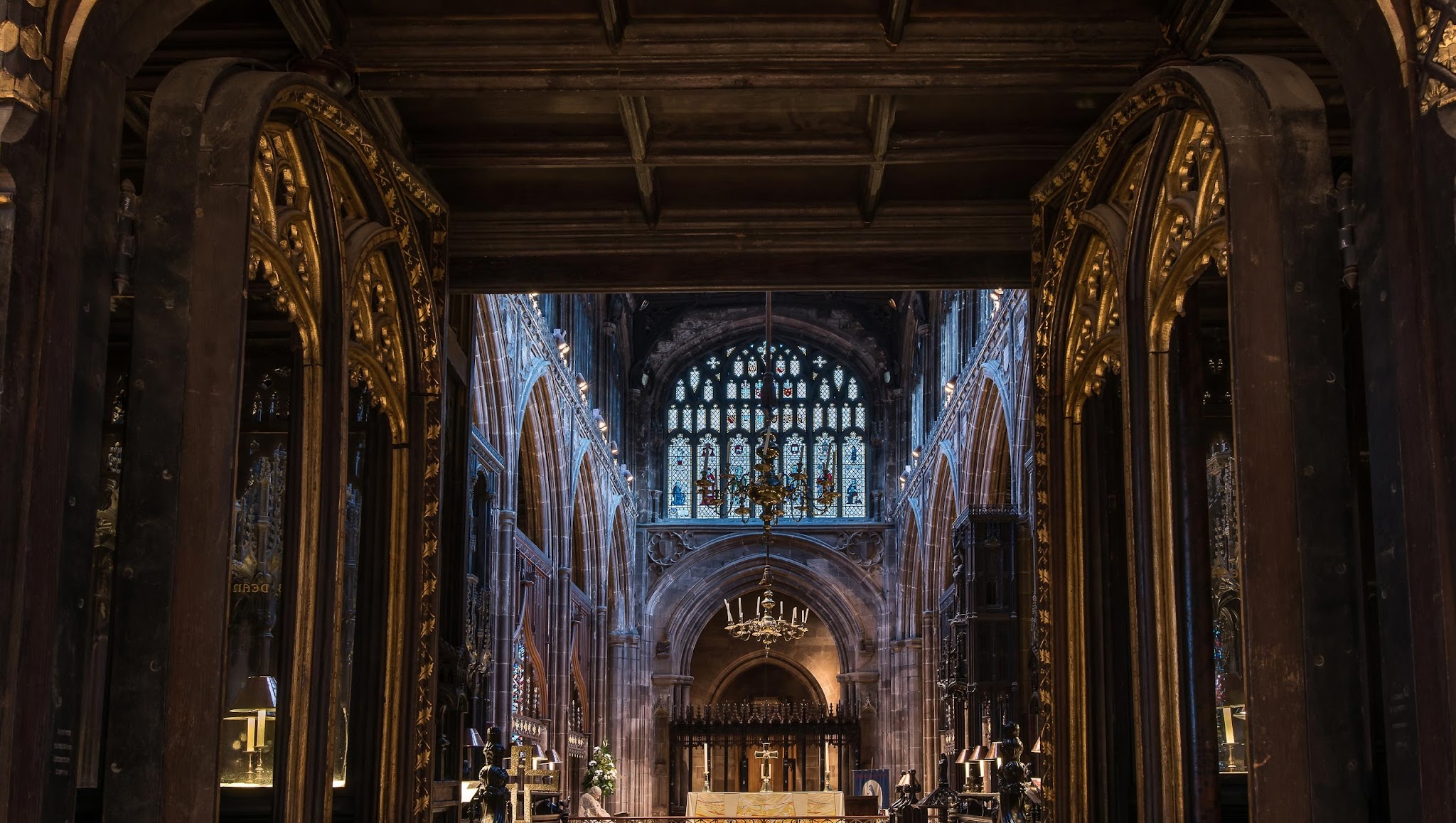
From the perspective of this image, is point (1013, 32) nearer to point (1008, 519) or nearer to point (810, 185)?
point (810, 185)

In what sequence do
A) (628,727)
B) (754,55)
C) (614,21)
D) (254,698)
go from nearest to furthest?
(614,21) → (754,55) → (254,698) → (628,727)

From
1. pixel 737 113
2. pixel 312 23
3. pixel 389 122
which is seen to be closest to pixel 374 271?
pixel 389 122

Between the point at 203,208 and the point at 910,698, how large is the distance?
89.3ft

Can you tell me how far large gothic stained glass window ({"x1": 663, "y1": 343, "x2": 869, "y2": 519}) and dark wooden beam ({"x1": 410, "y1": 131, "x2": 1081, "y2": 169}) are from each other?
26.8 m

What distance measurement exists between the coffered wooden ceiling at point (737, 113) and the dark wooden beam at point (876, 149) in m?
0.02

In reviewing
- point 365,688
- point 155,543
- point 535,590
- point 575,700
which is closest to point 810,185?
point 365,688

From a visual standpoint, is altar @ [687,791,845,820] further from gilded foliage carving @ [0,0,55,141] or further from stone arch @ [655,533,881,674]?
gilded foliage carving @ [0,0,55,141]

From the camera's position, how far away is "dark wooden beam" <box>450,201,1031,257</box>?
967 centimetres

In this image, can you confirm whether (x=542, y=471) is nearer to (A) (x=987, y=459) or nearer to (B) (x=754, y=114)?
(A) (x=987, y=459)

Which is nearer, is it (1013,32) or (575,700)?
(1013,32)

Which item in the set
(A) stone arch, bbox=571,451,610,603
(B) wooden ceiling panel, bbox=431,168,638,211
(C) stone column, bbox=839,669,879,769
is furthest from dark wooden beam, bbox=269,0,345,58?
(C) stone column, bbox=839,669,879,769

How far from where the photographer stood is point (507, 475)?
65.7 feet

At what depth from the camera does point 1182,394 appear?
21.8 feet

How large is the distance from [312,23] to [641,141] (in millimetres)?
2102
